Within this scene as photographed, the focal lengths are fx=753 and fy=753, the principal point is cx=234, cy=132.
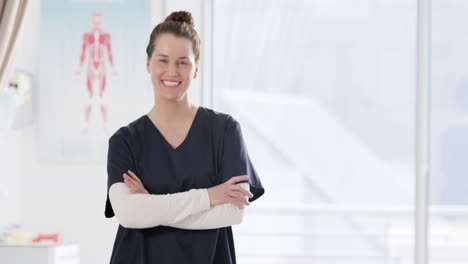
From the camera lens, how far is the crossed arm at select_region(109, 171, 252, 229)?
5.90 feet

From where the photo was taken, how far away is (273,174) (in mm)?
7500

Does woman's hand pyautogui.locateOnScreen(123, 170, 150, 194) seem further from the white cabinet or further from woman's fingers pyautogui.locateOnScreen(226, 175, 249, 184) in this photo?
the white cabinet

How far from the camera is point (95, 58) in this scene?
4.50m

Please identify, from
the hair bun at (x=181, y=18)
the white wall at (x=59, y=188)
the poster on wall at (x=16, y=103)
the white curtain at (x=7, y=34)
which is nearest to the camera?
the hair bun at (x=181, y=18)

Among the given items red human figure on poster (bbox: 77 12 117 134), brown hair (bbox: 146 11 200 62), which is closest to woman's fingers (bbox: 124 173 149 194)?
brown hair (bbox: 146 11 200 62)

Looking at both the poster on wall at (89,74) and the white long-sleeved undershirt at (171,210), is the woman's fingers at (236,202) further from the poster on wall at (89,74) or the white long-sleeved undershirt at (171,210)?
the poster on wall at (89,74)

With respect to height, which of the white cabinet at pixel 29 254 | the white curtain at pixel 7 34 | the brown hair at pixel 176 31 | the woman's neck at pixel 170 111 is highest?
the white curtain at pixel 7 34

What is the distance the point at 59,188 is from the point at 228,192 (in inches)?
114

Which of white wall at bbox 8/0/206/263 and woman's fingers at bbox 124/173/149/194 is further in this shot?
white wall at bbox 8/0/206/263

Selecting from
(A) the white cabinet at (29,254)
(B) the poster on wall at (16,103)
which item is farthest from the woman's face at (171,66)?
(B) the poster on wall at (16,103)

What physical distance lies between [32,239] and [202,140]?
2.08 metres

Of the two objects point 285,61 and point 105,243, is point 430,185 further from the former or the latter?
point 285,61

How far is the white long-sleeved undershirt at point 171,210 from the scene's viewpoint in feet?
5.90

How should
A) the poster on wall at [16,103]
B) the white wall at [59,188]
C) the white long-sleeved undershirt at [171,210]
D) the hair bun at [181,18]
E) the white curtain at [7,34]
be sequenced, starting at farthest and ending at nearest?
the white wall at [59,188], the poster on wall at [16,103], the white curtain at [7,34], the hair bun at [181,18], the white long-sleeved undershirt at [171,210]
